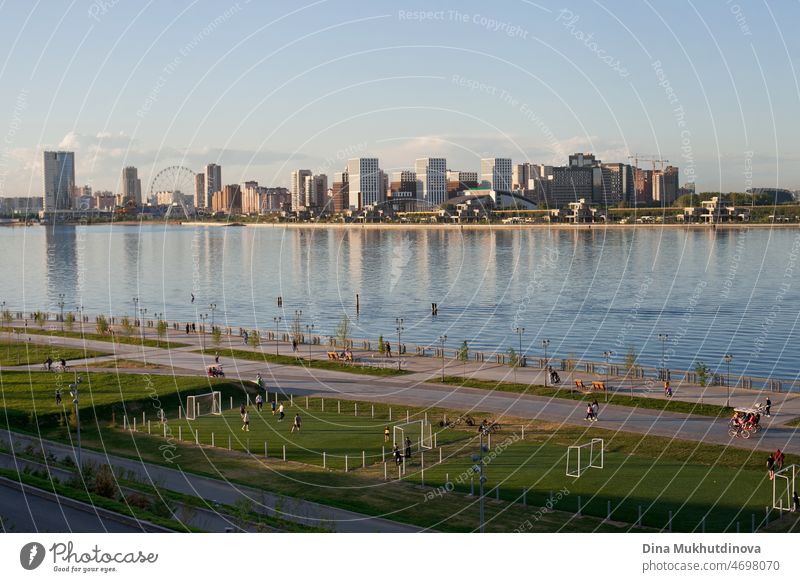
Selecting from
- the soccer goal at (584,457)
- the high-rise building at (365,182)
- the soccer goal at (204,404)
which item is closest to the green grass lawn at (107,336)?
the soccer goal at (204,404)

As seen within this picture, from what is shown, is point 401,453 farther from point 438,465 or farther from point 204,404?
point 204,404

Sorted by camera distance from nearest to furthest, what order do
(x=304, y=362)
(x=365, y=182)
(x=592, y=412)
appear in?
(x=592, y=412) → (x=304, y=362) → (x=365, y=182)

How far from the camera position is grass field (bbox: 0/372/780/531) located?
15.7m

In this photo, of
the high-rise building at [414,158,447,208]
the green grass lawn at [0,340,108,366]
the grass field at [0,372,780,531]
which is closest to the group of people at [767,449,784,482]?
the grass field at [0,372,780,531]

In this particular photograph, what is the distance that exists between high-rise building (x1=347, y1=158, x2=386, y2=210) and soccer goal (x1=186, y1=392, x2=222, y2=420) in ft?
508

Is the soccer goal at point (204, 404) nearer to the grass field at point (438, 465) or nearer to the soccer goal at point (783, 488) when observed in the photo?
the grass field at point (438, 465)

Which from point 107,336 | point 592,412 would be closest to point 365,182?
point 107,336

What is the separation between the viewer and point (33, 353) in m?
34.1

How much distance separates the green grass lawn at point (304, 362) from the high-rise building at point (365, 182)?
145 meters

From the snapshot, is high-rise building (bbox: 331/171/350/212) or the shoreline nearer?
the shoreline

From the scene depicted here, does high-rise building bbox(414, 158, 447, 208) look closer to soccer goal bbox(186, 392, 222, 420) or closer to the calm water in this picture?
the calm water

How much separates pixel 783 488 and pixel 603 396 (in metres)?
8.73
